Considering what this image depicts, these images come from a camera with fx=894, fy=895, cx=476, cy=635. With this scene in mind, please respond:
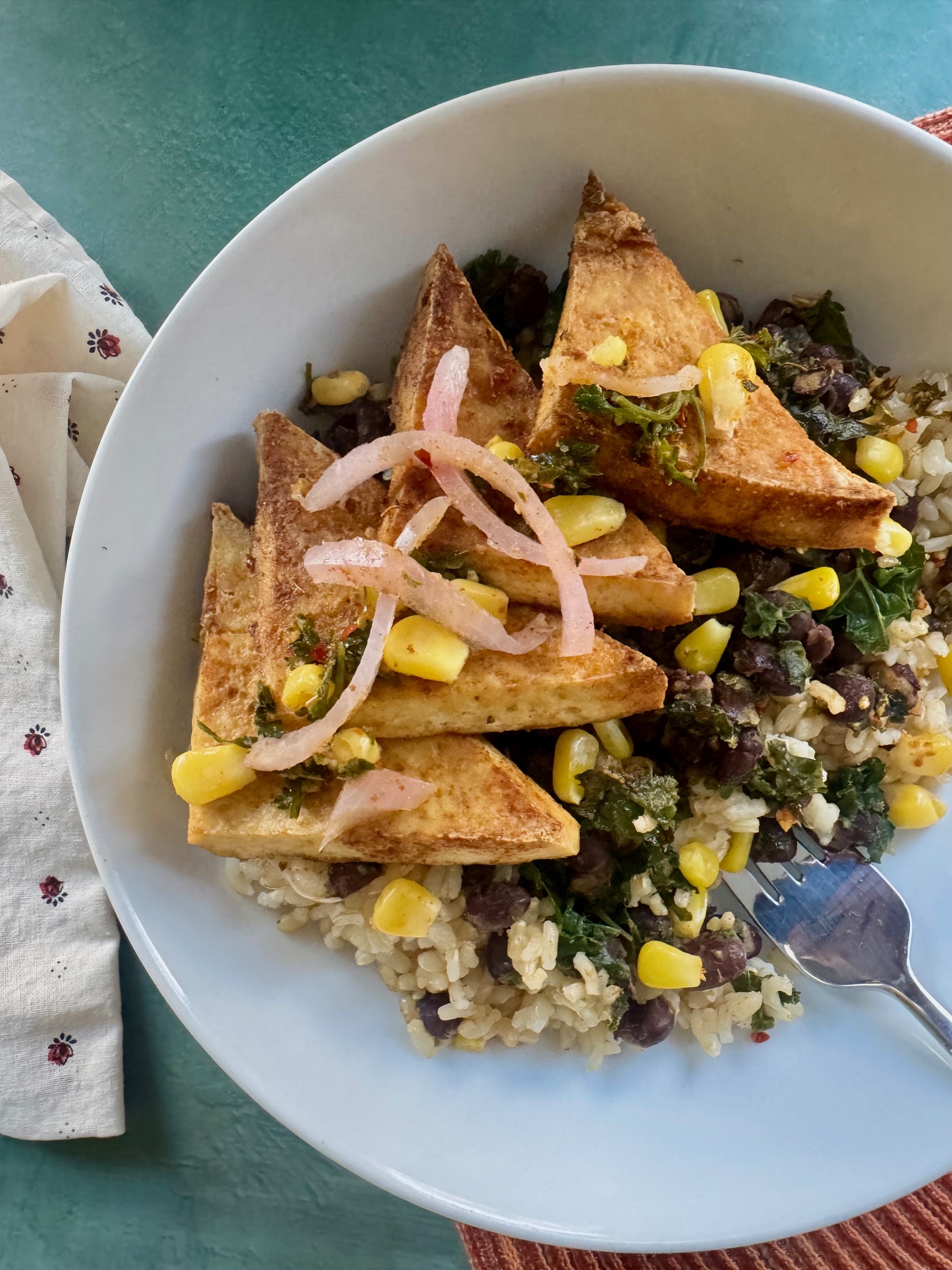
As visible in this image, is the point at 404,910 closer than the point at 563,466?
No

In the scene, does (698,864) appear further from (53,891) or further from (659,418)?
(53,891)

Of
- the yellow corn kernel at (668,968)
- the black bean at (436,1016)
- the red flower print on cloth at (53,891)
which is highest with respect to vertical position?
the yellow corn kernel at (668,968)

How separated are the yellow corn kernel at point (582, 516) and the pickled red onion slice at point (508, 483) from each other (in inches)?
2.6

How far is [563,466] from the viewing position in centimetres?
271

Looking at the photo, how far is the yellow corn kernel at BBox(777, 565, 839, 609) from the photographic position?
2.93m

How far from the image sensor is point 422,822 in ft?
8.95

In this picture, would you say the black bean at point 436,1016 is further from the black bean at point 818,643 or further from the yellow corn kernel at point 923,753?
the yellow corn kernel at point 923,753

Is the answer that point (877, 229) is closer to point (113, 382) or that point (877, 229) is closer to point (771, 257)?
point (771, 257)

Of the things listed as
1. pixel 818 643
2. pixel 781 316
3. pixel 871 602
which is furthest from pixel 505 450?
pixel 871 602

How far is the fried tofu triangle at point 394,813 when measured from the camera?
2713 millimetres

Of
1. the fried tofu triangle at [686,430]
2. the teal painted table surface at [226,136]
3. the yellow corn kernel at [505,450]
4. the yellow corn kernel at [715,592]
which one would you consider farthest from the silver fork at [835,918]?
the teal painted table surface at [226,136]

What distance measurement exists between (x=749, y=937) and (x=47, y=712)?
2871 millimetres

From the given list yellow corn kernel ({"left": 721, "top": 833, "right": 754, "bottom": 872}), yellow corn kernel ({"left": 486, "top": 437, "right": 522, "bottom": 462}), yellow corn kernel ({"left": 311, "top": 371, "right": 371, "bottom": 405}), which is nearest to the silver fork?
yellow corn kernel ({"left": 721, "top": 833, "right": 754, "bottom": 872})

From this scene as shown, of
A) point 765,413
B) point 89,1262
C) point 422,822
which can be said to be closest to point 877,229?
point 765,413
